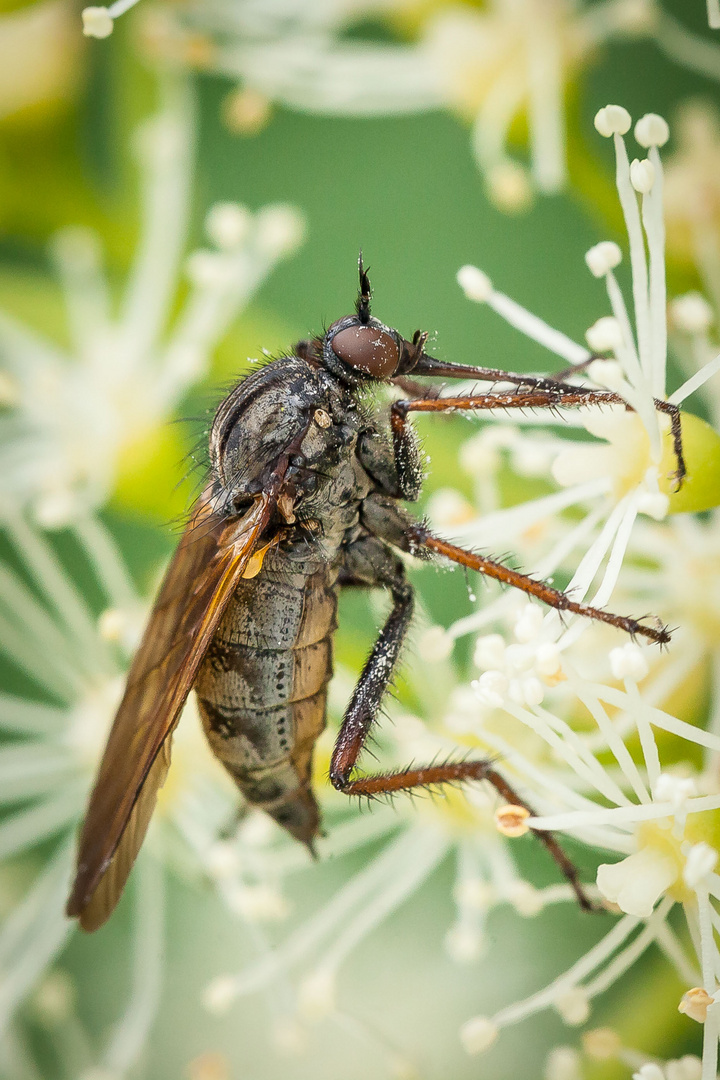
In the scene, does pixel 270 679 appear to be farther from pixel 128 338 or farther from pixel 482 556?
pixel 128 338

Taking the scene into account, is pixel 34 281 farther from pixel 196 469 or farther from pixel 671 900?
pixel 671 900

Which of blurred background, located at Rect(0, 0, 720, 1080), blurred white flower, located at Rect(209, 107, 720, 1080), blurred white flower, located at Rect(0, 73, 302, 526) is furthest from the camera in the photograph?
blurred white flower, located at Rect(0, 73, 302, 526)

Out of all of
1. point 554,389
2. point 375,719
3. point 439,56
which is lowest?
point 375,719


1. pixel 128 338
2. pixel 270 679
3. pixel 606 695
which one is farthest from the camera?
pixel 128 338

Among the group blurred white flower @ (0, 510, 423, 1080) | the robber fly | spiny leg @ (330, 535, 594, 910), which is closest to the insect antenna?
the robber fly

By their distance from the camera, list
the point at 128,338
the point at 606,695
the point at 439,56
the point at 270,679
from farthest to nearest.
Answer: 1. the point at 128,338
2. the point at 439,56
3. the point at 270,679
4. the point at 606,695

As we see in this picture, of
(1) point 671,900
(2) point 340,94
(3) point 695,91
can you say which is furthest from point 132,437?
(1) point 671,900

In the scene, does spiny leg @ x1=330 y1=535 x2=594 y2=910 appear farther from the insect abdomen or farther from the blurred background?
the blurred background

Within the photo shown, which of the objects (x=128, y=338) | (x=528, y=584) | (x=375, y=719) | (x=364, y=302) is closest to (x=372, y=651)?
(x=375, y=719)
